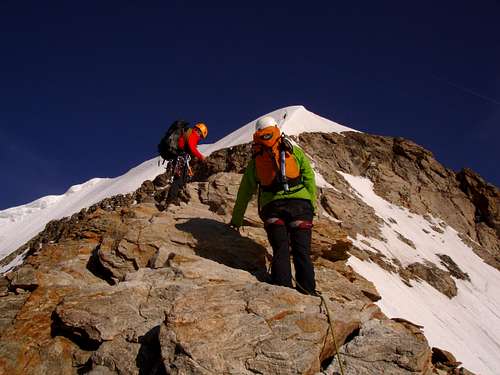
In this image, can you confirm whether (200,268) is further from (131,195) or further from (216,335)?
(131,195)

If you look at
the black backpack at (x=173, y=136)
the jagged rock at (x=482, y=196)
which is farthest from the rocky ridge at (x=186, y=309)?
the jagged rock at (x=482, y=196)

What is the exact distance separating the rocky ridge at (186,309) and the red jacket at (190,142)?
1229 mm

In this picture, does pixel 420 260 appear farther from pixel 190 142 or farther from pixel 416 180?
pixel 190 142

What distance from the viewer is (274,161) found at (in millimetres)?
6258

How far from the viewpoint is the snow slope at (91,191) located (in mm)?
42938

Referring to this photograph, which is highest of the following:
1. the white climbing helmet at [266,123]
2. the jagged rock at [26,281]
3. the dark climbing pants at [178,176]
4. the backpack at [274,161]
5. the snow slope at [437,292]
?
the snow slope at [437,292]

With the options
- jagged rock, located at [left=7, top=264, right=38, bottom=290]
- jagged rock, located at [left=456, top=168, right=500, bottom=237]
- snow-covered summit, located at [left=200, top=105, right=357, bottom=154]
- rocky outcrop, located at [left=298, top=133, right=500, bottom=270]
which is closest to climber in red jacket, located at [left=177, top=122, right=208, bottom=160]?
jagged rock, located at [left=7, top=264, right=38, bottom=290]

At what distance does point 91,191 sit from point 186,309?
53661 mm

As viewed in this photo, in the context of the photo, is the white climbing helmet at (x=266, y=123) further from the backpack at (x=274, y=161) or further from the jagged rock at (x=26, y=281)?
the jagged rock at (x=26, y=281)

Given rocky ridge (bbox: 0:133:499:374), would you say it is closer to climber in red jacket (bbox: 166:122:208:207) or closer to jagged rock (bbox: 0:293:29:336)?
jagged rock (bbox: 0:293:29:336)

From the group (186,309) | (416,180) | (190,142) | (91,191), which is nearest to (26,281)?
(186,309)

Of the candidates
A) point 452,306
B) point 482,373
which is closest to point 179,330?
point 482,373

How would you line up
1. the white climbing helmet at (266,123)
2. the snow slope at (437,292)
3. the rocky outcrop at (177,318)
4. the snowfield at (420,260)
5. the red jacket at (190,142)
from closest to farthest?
1. the rocky outcrop at (177,318)
2. the white climbing helmet at (266,123)
3. the red jacket at (190,142)
4. the snow slope at (437,292)
5. the snowfield at (420,260)

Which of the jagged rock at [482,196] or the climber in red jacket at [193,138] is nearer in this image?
the climber in red jacket at [193,138]
